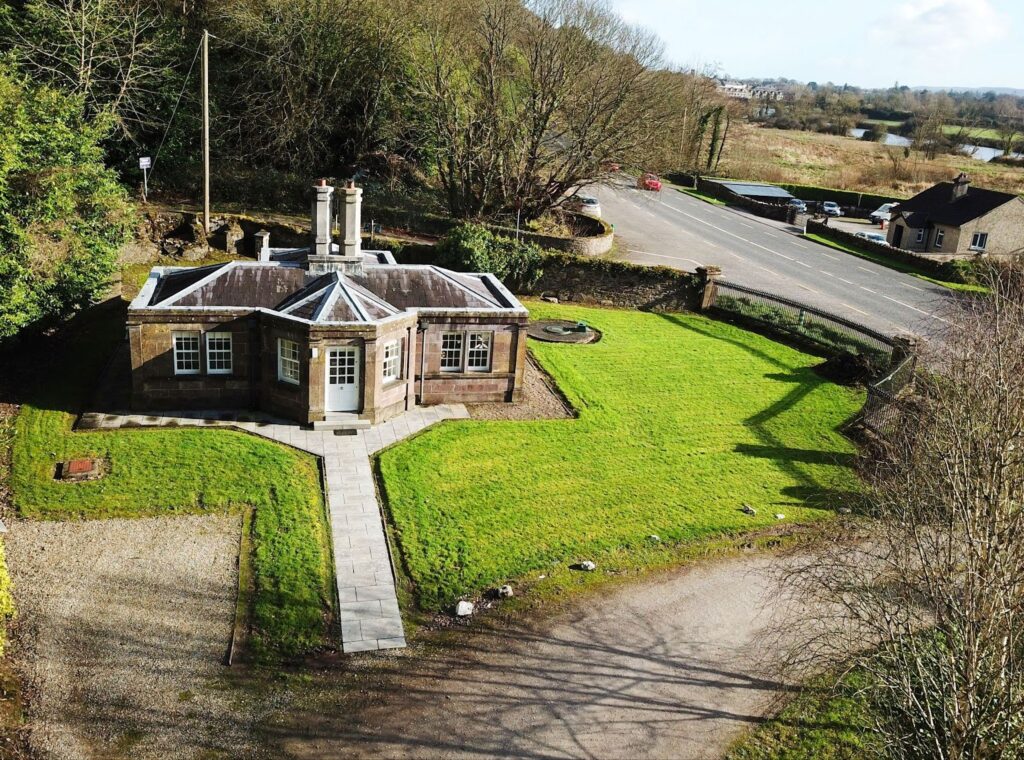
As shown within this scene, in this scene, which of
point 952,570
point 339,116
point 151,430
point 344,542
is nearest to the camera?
point 952,570

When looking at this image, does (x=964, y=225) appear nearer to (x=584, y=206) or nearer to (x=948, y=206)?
(x=948, y=206)

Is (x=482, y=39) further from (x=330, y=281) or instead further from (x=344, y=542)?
(x=344, y=542)

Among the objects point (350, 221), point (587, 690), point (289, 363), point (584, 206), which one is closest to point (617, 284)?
point (350, 221)

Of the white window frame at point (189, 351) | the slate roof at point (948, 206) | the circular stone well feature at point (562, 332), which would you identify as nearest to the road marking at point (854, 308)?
the circular stone well feature at point (562, 332)

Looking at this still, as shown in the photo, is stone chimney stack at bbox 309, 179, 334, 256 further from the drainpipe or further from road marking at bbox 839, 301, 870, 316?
road marking at bbox 839, 301, 870, 316

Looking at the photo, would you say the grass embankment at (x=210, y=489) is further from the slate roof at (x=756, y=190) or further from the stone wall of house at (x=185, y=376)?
the slate roof at (x=756, y=190)

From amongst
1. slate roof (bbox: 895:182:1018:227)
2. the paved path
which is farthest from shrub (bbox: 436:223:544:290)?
slate roof (bbox: 895:182:1018:227)

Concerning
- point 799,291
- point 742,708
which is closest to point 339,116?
point 799,291
